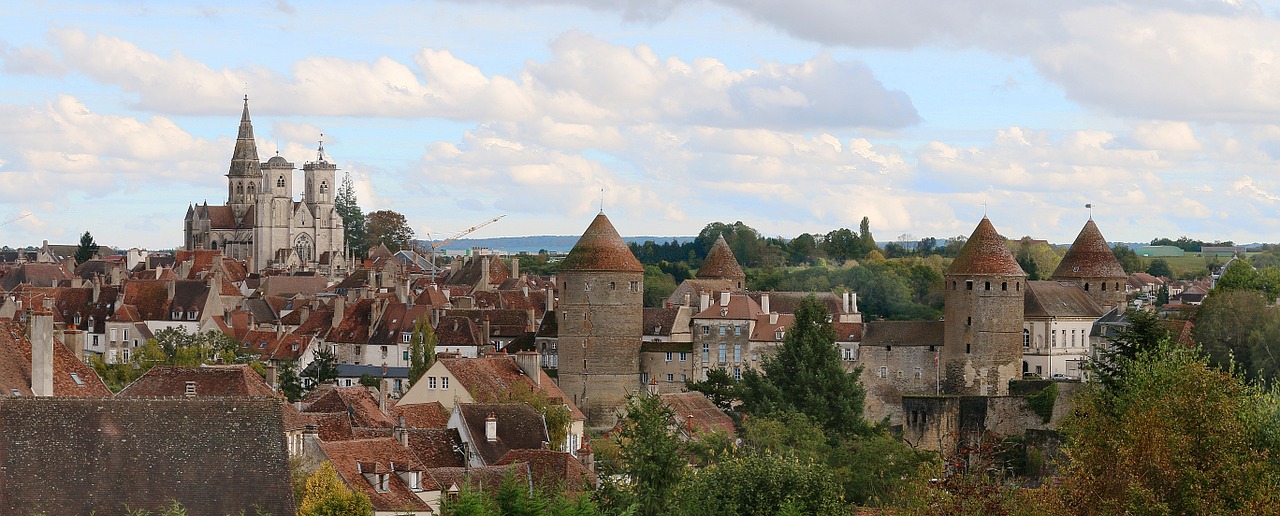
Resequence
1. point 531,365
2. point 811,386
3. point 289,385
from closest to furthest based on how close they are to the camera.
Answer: point 811,386 < point 531,365 < point 289,385

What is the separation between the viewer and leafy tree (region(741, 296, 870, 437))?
66.6 meters

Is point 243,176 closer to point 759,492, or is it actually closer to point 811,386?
point 811,386

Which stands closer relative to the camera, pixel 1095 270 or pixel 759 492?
pixel 759 492

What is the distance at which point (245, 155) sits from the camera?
189 metres

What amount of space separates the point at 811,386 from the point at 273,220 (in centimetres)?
11236

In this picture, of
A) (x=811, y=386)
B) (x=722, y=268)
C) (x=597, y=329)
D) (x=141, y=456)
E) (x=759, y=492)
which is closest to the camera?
(x=141, y=456)

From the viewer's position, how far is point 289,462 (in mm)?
37156

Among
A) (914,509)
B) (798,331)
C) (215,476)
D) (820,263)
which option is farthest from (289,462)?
(820,263)

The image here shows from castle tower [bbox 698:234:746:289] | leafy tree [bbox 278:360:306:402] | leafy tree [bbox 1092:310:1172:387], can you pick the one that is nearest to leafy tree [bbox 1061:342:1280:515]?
leafy tree [bbox 1092:310:1172:387]

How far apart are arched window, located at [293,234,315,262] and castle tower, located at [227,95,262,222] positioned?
934 cm

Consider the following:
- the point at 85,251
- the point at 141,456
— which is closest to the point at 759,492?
the point at 141,456

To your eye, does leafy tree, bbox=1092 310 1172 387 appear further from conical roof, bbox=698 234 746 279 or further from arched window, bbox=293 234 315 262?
arched window, bbox=293 234 315 262

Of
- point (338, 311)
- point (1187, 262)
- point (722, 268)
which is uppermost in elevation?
point (1187, 262)

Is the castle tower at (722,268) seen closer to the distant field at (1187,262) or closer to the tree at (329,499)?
the tree at (329,499)
